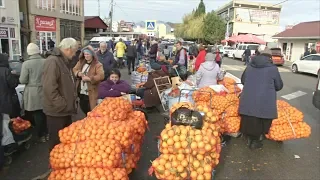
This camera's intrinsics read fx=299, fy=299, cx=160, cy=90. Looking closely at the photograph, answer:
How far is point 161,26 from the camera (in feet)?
473

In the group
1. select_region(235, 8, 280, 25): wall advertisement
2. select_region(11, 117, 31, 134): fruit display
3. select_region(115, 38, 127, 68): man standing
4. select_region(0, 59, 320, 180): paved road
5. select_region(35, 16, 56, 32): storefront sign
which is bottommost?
select_region(0, 59, 320, 180): paved road

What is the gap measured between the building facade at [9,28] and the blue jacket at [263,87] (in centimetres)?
1980

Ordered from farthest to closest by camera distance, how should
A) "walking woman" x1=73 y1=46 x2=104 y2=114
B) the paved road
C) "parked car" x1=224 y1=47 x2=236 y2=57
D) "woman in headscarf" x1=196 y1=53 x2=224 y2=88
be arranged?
"parked car" x1=224 y1=47 x2=236 y2=57, "woman in headscarf" x1=196 y1=53 x2=224 y2=88, "walking woman" x1=73 y1=46 x2=104 y2=114, the paved road

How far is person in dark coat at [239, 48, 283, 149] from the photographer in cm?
490

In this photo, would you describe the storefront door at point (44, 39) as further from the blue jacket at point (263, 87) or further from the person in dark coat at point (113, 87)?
the blue jacket at point (263, 87)

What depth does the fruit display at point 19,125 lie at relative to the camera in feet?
16.0

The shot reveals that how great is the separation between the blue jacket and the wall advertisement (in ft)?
187

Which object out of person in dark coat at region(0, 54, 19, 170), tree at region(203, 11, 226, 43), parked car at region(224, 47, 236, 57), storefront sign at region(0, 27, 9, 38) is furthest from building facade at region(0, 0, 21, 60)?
tree at region(203, 11, 226, 43)

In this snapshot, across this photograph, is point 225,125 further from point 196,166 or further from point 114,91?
point 196,166

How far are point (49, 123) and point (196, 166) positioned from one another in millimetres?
2129

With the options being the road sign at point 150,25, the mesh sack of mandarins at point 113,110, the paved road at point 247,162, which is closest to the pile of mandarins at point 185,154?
the mesh sack of mandarins at point 113,110

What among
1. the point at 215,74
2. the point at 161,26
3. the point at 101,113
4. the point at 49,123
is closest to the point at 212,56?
the point at 215,74

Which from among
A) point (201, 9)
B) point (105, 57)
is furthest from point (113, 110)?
point (201, 9)

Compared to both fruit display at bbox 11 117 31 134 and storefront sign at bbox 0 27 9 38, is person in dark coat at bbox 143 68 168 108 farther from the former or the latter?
storefront sign at bbox 0 27 9 38
